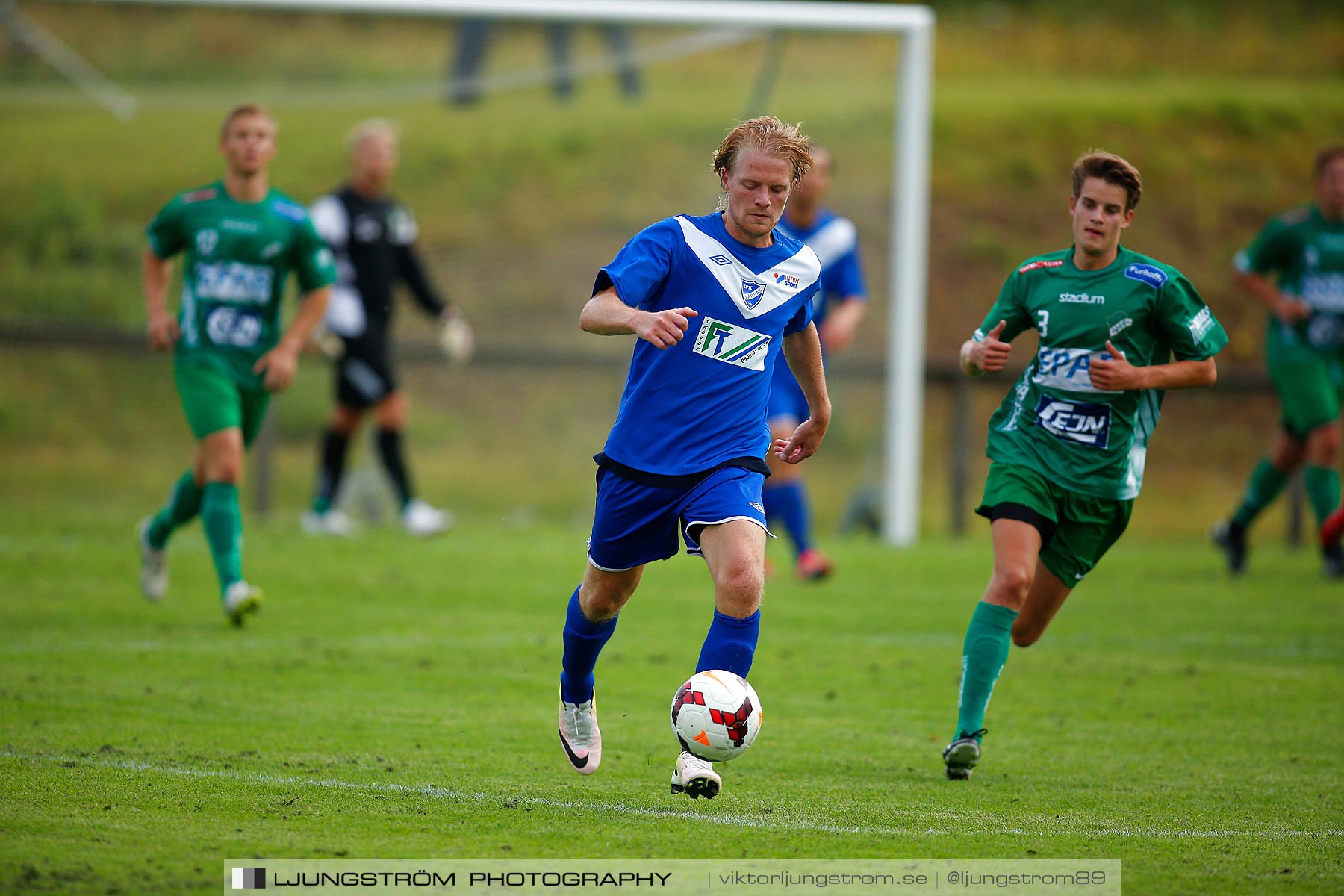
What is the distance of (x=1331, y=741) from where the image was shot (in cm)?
589

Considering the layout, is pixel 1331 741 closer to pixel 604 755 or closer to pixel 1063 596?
pixel 1063 596

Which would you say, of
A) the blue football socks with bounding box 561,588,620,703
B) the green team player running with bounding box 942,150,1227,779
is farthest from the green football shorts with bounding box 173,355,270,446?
the green team player running with bounding box 942,150,1227,779

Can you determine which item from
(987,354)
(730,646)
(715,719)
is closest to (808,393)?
(987,354)

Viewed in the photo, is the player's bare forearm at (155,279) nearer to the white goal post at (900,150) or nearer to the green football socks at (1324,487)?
the white goal post at (900,150)

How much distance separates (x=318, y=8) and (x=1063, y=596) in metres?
8.75

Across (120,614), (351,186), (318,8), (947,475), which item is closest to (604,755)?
(120,614)

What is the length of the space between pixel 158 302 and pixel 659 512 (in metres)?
4.34

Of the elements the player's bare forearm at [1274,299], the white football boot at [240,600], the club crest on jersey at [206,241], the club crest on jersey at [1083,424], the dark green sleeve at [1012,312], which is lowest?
the white football boot at [240,600]

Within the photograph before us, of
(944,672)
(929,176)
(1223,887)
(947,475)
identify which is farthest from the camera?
(929,176)

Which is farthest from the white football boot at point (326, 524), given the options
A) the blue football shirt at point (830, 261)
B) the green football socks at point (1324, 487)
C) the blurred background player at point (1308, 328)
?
the green football socks at point (1324, 487)

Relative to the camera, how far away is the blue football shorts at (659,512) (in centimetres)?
461

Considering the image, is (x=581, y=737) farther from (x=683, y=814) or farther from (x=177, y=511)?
(x=177, y=511)

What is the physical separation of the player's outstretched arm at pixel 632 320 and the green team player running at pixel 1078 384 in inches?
61.3

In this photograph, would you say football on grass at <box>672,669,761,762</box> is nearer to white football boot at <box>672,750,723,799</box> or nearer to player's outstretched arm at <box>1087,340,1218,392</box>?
white football boot at <box>672,750,723,799</box>
